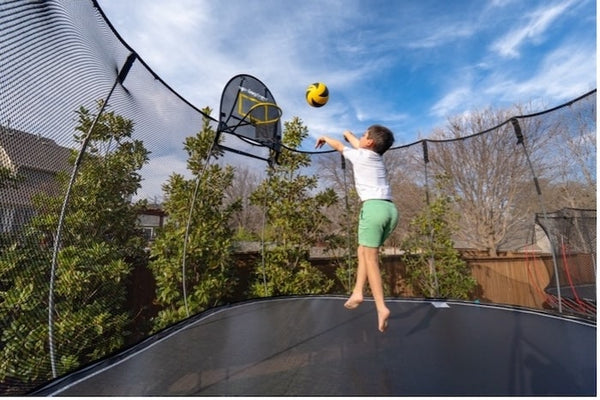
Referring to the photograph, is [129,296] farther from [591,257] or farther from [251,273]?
[591,257]

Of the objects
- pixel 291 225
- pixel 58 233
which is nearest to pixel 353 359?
pixel 58 233

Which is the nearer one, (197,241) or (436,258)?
(197,241)

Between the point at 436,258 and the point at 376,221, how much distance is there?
7.62 ft

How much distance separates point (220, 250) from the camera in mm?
2654

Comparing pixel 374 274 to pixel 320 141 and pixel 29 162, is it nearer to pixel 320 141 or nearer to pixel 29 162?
pixel 320 141

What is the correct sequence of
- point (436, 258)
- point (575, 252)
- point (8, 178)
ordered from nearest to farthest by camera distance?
1. point (8, 178)
2. point (575, 252)
3. point (436, 258)

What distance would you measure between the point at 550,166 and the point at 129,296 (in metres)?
3.60

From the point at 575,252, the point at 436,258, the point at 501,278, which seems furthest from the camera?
the point at 501,278

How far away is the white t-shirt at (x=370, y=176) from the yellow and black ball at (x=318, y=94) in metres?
0.81

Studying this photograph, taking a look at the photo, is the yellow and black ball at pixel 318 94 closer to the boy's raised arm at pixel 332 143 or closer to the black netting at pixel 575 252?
the boy's raised arm at pixel 332 143

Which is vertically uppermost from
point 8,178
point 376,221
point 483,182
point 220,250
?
point 483,182

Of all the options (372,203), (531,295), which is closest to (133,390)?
(372,203)

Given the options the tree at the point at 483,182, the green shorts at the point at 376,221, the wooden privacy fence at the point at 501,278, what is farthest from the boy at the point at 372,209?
the tree at the point at 483,182

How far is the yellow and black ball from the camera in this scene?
217 cm
